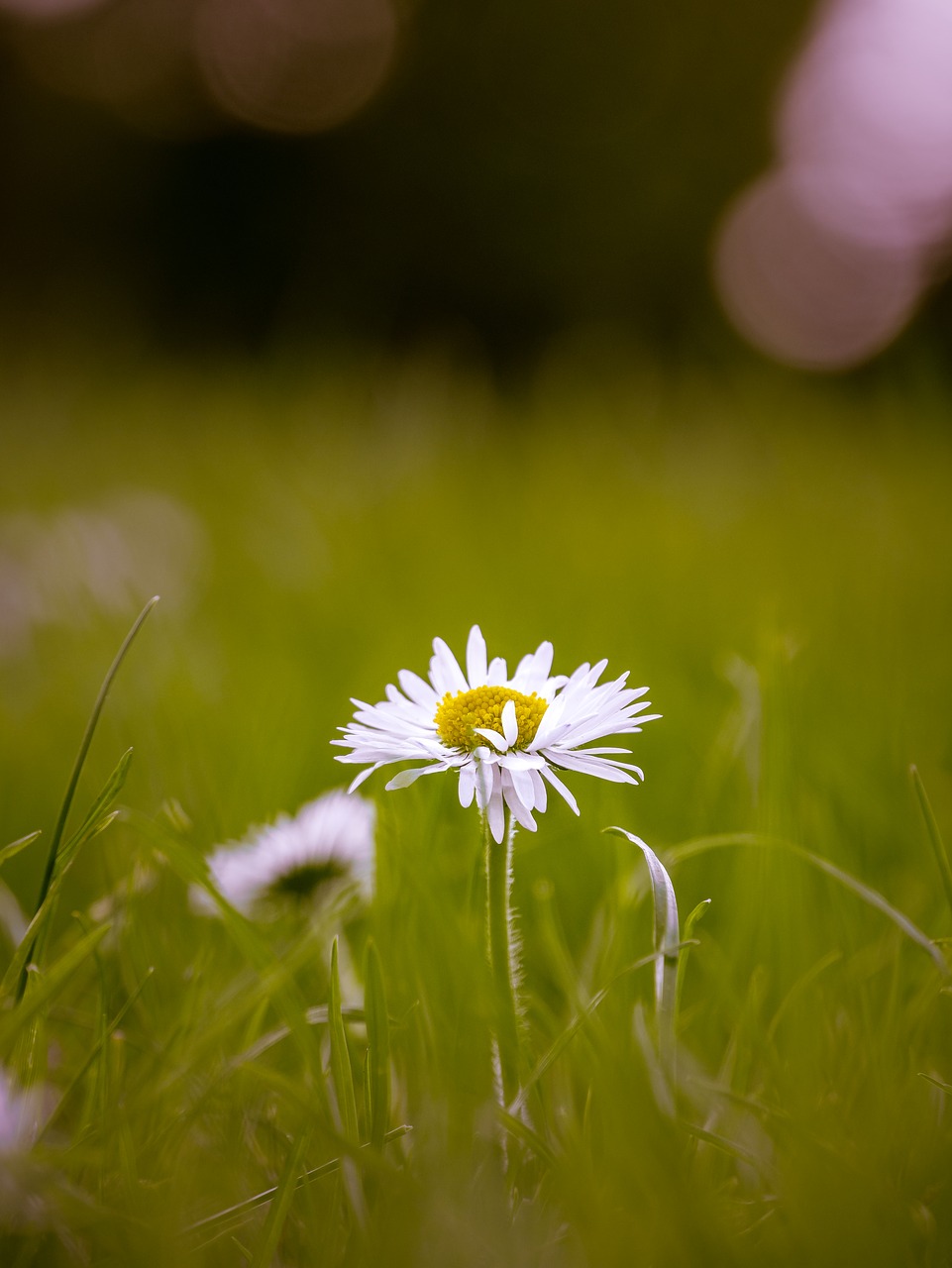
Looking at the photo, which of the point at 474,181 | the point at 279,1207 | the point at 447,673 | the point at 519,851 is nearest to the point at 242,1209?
the point at 279,1207

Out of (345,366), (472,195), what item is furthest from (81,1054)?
(472,195)

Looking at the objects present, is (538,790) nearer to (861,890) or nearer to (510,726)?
(510,726)

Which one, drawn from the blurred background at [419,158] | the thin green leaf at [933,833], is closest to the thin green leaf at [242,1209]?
the thin green leaf at [933,833]

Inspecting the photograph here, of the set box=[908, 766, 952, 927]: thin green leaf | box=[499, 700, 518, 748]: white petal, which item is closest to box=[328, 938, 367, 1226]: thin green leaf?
box=[499, 700, 518, 748]: white petal

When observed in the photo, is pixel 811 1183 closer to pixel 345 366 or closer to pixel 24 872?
pixel 24 872

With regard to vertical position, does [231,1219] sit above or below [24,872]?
below

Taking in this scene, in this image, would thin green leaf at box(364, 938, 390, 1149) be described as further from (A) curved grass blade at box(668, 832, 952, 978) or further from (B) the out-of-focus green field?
(A) curved grass blade at box(668, 832, 952, 978)

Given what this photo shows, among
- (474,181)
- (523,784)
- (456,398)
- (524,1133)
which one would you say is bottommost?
(524,1133)

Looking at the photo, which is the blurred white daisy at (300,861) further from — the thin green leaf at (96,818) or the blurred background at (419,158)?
the blurred background at (419,158)
